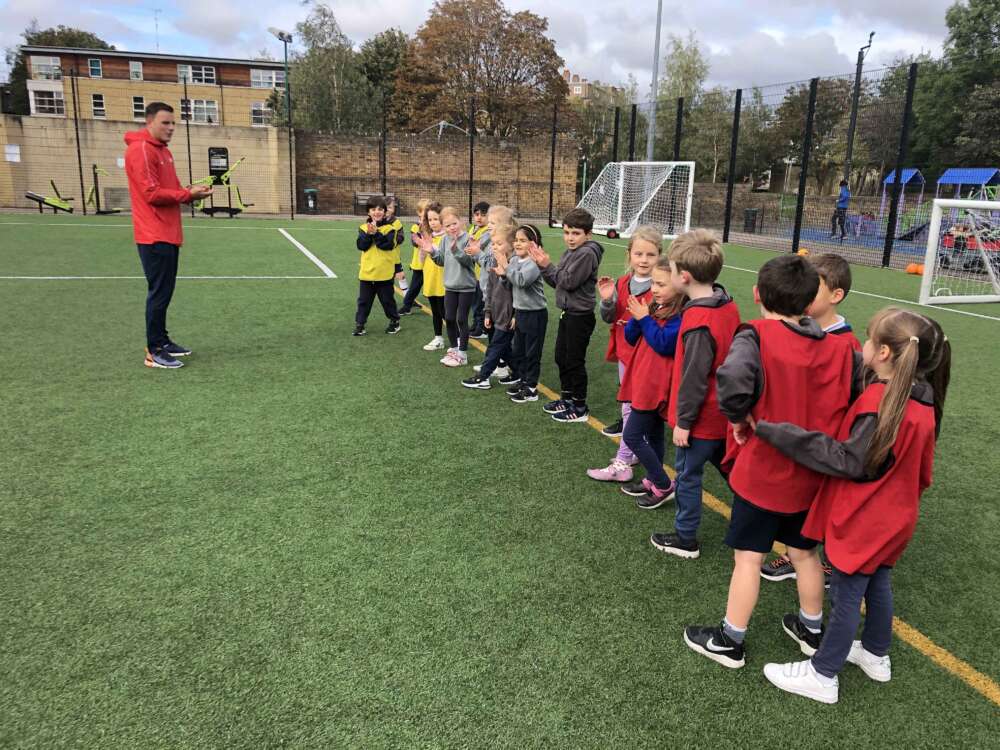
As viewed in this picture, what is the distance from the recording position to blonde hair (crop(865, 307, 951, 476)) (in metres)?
2.10

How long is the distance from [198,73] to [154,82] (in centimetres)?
314

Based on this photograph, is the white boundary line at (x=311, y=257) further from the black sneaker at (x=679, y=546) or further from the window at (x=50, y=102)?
the window at (x=50, y=102)

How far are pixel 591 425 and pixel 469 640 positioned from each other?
2670mm

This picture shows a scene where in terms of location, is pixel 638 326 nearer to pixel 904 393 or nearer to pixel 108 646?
pixel 904 393

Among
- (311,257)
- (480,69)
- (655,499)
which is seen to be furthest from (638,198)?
(480,69)

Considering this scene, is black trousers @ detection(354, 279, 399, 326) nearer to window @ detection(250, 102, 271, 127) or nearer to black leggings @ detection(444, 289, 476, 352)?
black leggings @ detection(444, 289, 476, 352)

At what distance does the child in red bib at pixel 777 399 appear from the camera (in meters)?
2.36

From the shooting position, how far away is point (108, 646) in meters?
2.59

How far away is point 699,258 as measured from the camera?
118 inches

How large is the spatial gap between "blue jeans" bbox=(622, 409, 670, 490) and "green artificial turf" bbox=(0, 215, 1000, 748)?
211mm

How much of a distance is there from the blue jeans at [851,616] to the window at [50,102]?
195 ft

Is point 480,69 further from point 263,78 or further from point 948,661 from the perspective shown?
point 948,661

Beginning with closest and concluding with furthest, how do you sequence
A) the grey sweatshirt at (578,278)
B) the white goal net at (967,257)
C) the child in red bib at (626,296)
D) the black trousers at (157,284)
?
the child in red bib at (626,296)
the grey sweatshirt at (578,278)
the black trousers at (157,284)
the white goal net at (967,257)

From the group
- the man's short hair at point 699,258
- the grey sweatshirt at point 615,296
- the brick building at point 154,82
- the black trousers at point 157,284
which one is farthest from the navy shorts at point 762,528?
the brick building at point 154,82
